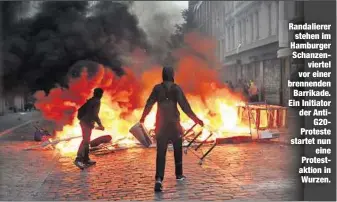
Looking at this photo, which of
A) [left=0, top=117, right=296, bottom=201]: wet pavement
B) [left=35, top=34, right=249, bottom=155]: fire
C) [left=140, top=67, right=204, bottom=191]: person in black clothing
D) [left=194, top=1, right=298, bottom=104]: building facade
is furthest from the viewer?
[left=194, top=1, right=298, bottom=104]: building facade

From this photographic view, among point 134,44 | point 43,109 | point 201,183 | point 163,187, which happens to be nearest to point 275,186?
point 201,183

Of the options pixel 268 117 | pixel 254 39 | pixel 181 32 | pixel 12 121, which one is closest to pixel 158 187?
pixel 268 117

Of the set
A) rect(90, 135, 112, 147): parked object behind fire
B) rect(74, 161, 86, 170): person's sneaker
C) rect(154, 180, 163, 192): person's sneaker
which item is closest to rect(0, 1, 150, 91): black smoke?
rect(90, 135, 112, 147): parked object behind fire

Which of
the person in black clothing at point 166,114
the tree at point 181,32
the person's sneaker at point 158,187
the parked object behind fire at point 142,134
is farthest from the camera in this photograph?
the tree at point 181,32

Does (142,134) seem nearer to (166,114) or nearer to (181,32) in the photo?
(166,114)

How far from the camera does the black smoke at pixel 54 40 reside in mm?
13984

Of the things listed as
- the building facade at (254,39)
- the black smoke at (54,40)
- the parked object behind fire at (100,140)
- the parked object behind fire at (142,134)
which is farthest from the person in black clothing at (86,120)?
the building facade at (254,39)

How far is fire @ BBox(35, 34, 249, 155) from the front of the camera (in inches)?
482

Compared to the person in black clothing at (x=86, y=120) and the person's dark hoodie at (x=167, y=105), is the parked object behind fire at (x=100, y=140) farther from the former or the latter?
the person's dark hoodie at (x=167, y=105)

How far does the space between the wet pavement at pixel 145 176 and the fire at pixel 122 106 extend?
1602mm

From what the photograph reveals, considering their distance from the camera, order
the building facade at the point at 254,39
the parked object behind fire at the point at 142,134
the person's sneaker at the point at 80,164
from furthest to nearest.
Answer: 1. the building facade at the point at 254,39
2. the parked object behind fire at the point at 142,134
3. the person's sneaker at the point at 80,164

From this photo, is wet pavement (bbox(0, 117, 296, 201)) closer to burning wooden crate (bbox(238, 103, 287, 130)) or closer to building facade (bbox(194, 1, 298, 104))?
burning wooden crate (bbox(238, 103, 287, 130))

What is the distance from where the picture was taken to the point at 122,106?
14.1 m

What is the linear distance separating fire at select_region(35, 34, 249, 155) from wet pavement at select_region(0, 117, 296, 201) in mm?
1602
